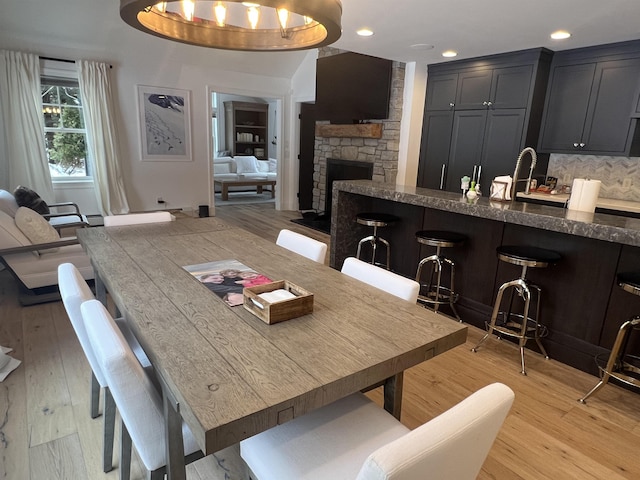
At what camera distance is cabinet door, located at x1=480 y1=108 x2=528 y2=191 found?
4.21m

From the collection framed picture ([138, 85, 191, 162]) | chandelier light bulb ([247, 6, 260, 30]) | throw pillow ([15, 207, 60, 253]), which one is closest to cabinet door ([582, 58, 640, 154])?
chandelier light bulb ([247, 6, 260, 30])

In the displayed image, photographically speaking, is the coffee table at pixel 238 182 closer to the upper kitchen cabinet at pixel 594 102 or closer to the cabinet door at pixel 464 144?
the cabinet door at pixel 464 144

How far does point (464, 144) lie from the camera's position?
4.70 m

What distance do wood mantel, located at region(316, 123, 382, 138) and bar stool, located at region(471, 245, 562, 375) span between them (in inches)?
129

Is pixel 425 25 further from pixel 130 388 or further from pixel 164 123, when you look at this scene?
pixel 164 123

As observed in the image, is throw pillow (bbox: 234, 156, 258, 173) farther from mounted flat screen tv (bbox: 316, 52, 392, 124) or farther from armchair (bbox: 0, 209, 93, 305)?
armchair (bbox: 0, 209, 93, 305)

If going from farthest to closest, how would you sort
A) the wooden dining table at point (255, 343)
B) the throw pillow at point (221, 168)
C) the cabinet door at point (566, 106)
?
1. the throw pillow at point (221, 168)
2. the cabinet door at point (566, 106)
3. the wooden dining table at point (255, 343)

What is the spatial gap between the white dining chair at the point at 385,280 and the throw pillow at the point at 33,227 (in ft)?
8.26

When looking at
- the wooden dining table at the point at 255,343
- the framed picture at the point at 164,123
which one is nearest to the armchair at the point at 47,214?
the framed picture at the point at 164,123

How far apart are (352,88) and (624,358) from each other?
4545 mm

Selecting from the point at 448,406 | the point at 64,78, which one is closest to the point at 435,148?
the point at 448,406

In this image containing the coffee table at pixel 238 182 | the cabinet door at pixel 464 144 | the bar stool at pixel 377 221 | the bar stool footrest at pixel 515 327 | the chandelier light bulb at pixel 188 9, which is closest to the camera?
the chandelier light bulb at pixel 188 9

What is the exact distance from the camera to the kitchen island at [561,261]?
7.29ft

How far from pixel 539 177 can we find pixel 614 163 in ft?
2.32
